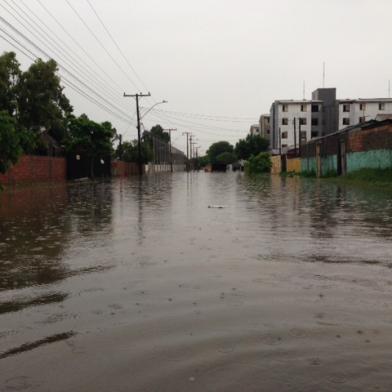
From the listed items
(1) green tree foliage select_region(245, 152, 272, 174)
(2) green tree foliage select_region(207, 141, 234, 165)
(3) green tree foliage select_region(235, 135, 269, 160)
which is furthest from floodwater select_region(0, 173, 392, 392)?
(2) green tree foliage select_region(207, 141, 234, 165)

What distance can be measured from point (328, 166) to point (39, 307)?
126 ft

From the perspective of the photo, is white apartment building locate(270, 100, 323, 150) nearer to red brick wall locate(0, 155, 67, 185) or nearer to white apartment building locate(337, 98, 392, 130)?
white apartment building locate(337, 98, 392, 130)

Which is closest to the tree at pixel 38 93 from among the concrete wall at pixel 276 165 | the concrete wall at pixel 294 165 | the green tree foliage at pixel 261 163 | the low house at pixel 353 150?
the low house at pixel 353 150

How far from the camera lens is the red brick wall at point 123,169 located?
228 ft

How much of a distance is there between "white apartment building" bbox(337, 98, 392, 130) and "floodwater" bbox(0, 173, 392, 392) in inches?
3674

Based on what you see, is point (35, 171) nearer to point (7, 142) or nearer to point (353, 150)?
point (7, 142)

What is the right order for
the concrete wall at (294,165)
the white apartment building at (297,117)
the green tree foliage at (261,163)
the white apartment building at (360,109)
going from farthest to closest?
the white apartment building at (297,117), the white apartment building at (360,109), the green tree foliage at (261,163), the concrete wall at (294,165)

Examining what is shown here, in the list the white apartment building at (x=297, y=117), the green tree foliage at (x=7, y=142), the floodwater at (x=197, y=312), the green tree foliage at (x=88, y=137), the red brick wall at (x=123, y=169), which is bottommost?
the floodwater at (x=197, y=312)

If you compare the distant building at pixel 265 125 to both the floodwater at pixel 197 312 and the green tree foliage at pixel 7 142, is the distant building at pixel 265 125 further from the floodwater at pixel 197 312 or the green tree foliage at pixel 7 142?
the floodwater at pixel 197 312

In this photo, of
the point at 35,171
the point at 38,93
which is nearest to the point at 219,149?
the point at 35,171

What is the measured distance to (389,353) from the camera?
3539mm

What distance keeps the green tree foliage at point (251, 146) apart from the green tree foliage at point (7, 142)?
91.3 m

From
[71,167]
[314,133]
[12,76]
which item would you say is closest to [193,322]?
[12,76]

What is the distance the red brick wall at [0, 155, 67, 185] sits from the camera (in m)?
34.0
